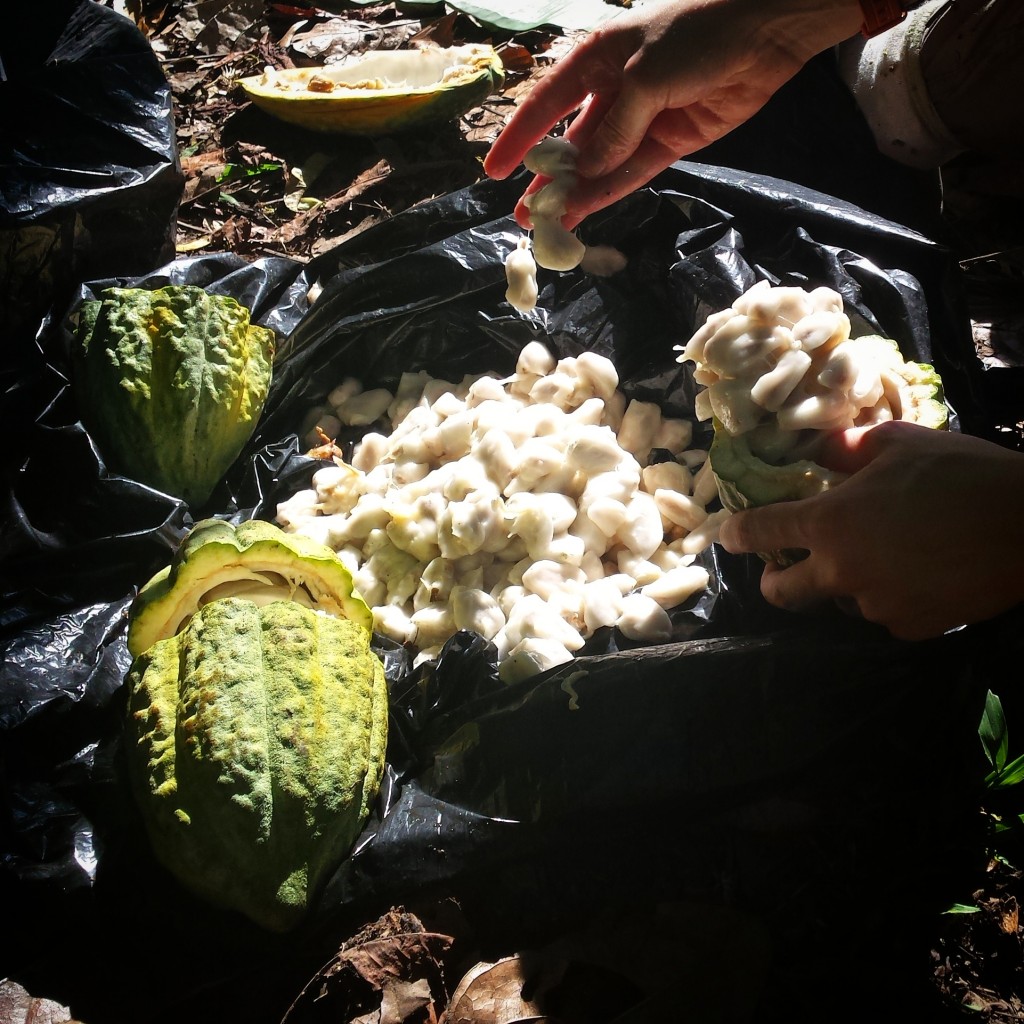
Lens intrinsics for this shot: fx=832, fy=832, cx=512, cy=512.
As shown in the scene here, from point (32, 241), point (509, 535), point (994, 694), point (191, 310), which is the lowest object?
point (994, 694)

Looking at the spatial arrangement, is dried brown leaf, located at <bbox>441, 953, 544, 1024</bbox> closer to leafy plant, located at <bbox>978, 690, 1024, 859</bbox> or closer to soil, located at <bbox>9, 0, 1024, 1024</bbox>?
soil, located at <bbox>9, 0, 1024, 1024</bbox>

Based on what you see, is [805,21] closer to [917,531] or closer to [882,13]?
[882,13]

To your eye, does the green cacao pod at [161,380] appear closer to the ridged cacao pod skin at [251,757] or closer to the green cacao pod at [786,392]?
the ridged cacao pod skin at [251,757]

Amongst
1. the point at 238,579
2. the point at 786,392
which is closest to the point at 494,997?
the point at 238,579

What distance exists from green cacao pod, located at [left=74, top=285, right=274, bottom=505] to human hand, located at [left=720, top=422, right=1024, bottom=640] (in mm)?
1116

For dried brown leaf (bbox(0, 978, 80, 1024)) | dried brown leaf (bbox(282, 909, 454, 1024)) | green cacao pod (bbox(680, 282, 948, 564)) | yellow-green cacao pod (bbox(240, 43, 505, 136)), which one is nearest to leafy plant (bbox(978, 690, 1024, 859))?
green cacao pod (bbox(680, 282, 948, 564))

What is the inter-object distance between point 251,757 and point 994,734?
125 cm

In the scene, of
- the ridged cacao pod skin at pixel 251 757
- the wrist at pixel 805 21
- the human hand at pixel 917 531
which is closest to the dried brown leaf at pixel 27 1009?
the ridged cacao pod skin at pixel 251 757

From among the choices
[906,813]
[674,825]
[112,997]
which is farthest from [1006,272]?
[112,997]

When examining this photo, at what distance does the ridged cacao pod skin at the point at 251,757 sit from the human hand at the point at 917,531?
2.33 ft

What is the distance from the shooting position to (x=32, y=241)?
65.3 inches

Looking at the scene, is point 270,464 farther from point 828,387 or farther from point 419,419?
point 828,387

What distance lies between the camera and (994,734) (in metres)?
1.46

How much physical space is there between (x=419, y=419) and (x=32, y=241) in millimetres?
841
